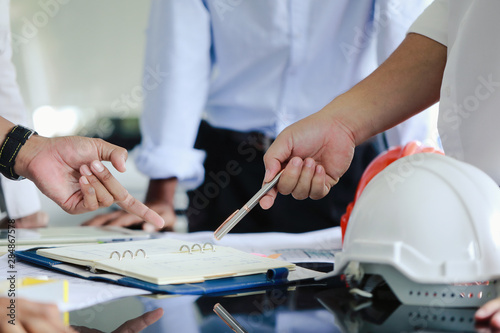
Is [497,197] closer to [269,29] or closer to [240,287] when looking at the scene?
[240,287]

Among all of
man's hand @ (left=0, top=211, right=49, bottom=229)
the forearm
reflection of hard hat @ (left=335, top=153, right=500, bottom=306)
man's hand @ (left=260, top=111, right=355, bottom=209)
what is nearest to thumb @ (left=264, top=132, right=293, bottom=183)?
man's hand @ (left=260, top=111, right=355, bottom=209)

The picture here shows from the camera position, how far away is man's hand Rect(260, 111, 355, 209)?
96 cm

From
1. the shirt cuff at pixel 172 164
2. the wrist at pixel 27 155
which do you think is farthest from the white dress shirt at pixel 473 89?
the shirt cuff at pixel 172 164

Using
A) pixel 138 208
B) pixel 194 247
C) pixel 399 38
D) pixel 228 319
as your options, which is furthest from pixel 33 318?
pixel 399 38

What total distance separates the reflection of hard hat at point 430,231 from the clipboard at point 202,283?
11 cm

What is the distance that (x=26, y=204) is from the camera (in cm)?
157

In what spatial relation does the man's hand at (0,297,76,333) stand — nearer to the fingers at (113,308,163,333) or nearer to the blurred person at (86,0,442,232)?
the fingers at (113,308,163,333)

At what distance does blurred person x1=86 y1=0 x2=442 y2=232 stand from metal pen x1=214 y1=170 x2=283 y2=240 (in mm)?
596

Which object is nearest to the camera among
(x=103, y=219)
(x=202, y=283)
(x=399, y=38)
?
(x=202, y=283)

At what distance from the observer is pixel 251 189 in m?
1.62

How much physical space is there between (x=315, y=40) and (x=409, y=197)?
103 centimetres

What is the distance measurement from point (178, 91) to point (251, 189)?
0.37m

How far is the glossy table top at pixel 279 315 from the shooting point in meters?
0.52

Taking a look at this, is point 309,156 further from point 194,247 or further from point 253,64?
point 253,64
